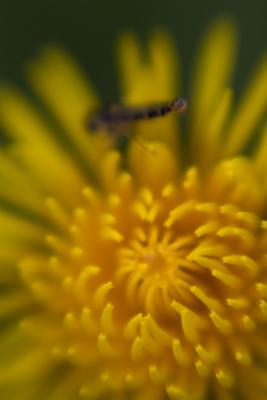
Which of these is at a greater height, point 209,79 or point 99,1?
point 99,1

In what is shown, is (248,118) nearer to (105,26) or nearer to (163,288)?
(163,288)

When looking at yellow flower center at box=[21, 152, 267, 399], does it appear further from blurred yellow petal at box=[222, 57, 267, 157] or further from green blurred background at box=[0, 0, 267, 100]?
green blurred background at box=[0, 0, 267, 100]

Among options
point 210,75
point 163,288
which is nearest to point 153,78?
point 210,75

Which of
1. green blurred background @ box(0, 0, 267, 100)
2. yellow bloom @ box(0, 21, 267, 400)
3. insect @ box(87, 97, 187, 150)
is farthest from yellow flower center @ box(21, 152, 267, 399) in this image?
green blurred background @ box(0, 0, 267, 100)

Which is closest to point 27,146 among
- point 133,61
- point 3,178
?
point 3,178

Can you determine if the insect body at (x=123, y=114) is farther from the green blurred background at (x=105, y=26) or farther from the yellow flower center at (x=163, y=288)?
the green blurred background at (x=105, y=26)

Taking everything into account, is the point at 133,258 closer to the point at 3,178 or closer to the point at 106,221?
the point at 106,221
